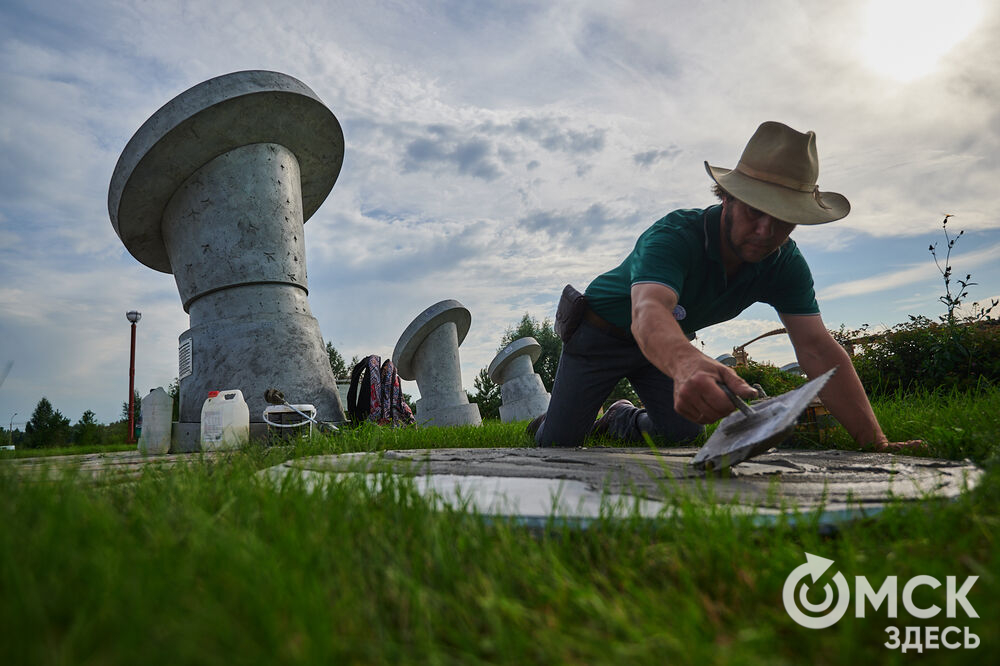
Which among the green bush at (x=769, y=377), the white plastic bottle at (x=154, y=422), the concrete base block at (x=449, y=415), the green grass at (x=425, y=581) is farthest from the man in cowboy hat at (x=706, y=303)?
the concrete base block at (x=449, y=415)

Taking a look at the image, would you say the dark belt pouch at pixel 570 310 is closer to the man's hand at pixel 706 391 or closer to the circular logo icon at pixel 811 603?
the man's hand at pixel 706 391

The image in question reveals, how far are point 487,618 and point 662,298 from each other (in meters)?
2.01

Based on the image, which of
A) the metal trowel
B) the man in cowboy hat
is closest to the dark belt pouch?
the man in cowboy hat

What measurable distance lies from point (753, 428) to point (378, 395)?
20.1ft

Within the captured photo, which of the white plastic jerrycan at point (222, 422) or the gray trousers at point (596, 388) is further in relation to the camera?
the white plastic jerrycan at point (222, 422)

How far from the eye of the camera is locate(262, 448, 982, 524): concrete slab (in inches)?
58.6

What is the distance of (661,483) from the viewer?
180 cm

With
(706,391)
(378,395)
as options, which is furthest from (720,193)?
(378,395)

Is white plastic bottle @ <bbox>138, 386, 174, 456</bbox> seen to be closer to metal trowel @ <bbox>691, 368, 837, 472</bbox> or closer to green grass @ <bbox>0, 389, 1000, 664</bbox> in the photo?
green grass @ <bbox>0, 389, 1000, 664</bbox>

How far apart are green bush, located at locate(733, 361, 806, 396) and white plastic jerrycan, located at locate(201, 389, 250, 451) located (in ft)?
18.1

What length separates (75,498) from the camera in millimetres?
1358

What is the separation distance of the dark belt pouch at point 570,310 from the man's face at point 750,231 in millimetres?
1096

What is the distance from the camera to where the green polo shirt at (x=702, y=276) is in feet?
9.81

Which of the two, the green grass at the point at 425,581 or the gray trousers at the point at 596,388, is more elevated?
the gray trousers at the point at 596,388
